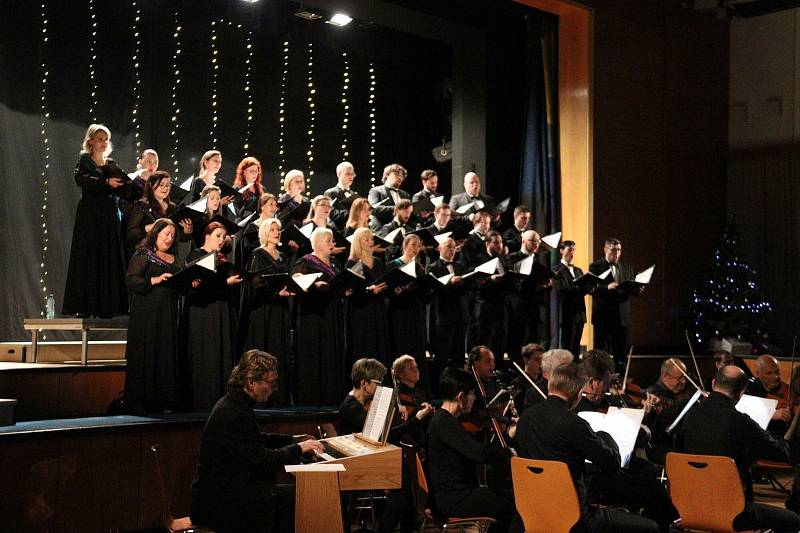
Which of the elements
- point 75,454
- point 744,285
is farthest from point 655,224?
point 75,454

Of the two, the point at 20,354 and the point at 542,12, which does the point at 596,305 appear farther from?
the point at 20,354

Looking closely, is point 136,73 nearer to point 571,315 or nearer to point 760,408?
point 571,315

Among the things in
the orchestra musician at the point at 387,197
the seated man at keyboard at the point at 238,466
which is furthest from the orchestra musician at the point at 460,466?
the orchestra musician at the point at 387,197

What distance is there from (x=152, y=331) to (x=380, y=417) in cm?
208

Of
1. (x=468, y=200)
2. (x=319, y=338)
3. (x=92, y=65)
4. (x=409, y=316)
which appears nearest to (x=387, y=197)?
(x=468, y=200)

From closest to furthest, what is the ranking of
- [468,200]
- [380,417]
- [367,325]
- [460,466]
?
1. [380,417]
2. [460,466]
3. [367,325]
4. [468,200]

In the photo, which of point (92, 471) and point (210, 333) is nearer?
point (92, 471)

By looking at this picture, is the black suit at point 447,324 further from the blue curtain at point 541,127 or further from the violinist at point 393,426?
the blue curtain at point 541,127

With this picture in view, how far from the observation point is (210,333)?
6.30 m

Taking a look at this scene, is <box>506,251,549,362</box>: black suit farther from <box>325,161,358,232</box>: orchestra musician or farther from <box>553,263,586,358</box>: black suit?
<box>325,161,358,232</box>: orchestra musician

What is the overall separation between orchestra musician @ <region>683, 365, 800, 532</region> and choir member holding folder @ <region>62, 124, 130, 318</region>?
14.4 feet

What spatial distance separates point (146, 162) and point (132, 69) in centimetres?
274

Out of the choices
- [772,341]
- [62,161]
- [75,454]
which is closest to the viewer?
[75,454]

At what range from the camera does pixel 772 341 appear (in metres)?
12.6
